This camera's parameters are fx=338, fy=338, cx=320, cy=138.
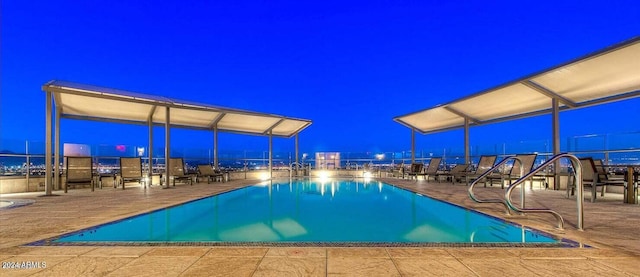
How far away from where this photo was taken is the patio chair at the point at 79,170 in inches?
316

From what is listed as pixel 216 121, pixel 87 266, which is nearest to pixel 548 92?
pixel 87 266

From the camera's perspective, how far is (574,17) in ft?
170

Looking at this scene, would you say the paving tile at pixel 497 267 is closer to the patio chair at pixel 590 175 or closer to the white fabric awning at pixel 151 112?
the patio chair at pixel 590 175

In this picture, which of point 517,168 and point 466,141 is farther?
point 466,141

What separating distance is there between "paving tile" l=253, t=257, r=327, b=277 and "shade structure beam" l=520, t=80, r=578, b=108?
7.29 meters

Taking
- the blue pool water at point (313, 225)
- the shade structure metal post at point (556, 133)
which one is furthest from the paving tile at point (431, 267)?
the shade structure metal post at point (556, 133)

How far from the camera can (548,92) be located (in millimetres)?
7820

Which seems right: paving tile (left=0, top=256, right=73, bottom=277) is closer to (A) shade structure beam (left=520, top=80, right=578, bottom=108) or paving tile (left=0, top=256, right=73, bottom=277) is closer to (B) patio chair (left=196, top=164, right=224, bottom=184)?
(A) shade structure beam (left=520, top=80, right=578, bottom=108)

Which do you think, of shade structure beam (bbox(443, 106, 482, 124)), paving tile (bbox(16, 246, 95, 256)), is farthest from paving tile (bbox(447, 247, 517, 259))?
shade structure beam (bbox(443, 106, 482, 124))

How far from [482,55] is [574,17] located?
14533 mm

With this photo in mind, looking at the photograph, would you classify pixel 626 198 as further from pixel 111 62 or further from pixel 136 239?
pixel 111 62

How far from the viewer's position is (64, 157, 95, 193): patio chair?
316 inches

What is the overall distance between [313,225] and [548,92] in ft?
22.5

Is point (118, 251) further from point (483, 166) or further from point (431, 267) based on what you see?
point (483, 166)
